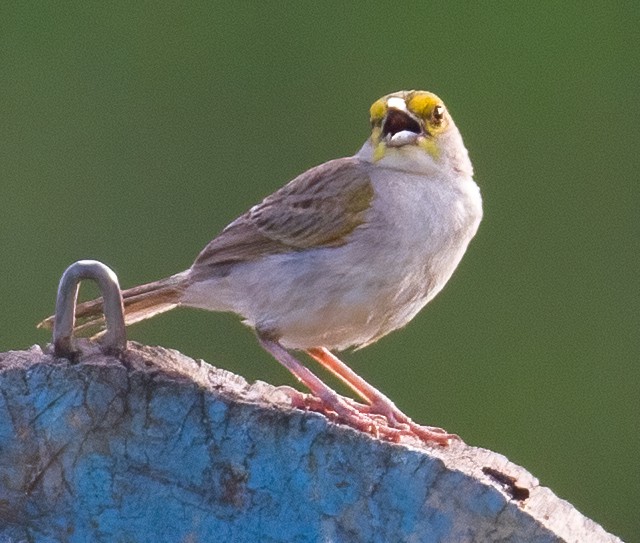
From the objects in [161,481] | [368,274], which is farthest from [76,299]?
[368,274]

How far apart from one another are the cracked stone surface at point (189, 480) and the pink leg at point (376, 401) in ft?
2.15

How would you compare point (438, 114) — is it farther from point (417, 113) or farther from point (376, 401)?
point (376, 401)

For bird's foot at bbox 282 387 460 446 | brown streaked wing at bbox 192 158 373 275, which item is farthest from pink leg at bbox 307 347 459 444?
brown streaked wing at bbox 192 158 373 275

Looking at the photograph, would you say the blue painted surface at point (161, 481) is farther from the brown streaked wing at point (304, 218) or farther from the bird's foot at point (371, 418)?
the brown streaked wing at point (304, 218)

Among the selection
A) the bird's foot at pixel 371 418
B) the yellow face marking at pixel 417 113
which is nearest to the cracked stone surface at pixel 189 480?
the bird's foot at pixel 371 418

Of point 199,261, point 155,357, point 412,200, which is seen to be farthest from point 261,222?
point 155,357

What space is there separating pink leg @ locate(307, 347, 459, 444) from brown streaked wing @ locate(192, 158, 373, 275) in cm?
40

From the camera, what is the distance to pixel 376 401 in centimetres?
331

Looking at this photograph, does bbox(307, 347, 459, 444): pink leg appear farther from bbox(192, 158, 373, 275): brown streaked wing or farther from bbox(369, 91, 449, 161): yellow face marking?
bbox(369, 91, 449, 161): yellow face marking

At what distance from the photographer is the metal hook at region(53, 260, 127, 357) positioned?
2.22 meters

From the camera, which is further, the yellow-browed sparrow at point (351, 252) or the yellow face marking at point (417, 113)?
the yellow face marking at point (417, 113)

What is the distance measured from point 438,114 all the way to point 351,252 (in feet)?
1.78

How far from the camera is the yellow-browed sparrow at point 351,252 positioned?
3240mm

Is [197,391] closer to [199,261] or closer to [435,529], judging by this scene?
[435,529]
